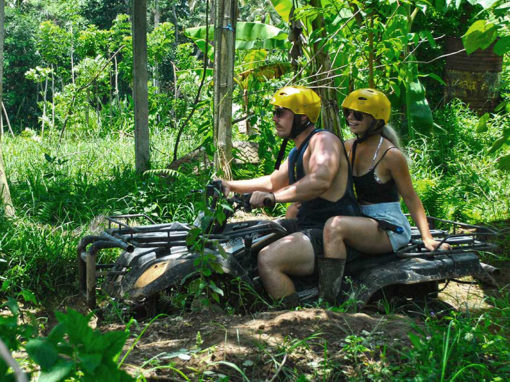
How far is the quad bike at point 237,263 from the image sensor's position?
14.4 ft

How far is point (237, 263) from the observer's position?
4.56 m

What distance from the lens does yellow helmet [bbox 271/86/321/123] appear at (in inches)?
195

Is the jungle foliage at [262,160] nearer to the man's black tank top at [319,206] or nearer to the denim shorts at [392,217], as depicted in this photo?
the denim shorts at [392,217]

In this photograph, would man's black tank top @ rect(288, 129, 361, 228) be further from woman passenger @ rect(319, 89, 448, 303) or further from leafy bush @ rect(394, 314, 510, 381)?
leafy bush @ rect(394, 314, 510, 381)

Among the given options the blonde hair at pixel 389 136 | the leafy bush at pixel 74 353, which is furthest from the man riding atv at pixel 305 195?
the leafy bush at pixel 74 353

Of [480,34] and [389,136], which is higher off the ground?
[480,34]

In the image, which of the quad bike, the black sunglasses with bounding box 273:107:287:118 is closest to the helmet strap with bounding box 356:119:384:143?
the black sunglasses with bounding box 273:107:287:118

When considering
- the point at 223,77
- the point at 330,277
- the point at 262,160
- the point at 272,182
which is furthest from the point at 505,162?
the point at 262,160

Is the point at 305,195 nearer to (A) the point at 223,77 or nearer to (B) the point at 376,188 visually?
(B) the point at 376,188

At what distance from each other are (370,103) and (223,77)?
2.35 meters

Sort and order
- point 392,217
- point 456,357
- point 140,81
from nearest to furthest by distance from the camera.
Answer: point 456,357
point 392,217
point 140,81

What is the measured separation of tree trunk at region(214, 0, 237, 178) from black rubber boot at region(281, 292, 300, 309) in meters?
2.44

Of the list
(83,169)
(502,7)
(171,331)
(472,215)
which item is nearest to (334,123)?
(472,215)

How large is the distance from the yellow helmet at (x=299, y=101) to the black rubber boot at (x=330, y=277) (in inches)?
43.3
